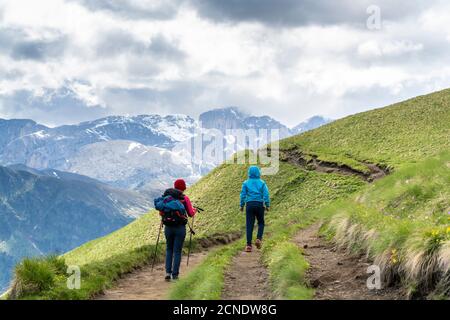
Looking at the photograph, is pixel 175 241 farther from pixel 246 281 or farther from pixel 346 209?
pixel 346 209

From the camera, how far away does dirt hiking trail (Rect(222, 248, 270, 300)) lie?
12828 mm

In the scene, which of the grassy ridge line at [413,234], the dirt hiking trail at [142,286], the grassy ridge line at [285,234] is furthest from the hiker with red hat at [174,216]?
the grassy ridge line at [413,234]

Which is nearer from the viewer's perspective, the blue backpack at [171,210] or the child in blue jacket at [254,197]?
the blue backpack at [171,210]

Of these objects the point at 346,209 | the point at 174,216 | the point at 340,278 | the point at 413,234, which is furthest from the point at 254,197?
the point at 413,234

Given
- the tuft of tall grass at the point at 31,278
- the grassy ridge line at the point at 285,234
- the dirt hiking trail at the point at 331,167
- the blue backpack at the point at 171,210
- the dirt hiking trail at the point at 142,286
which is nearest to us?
the grassy ridge line at the point at 285,234

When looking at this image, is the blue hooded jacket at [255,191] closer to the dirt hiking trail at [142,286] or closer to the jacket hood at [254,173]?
the jacket hood at [254,173]

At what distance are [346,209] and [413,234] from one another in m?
11.1

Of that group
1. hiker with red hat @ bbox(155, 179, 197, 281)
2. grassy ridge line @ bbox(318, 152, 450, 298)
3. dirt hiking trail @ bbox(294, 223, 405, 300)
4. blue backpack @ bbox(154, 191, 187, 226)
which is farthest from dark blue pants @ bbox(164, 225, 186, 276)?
grassy ridge line @ bbox(318, 152, 450, 298)

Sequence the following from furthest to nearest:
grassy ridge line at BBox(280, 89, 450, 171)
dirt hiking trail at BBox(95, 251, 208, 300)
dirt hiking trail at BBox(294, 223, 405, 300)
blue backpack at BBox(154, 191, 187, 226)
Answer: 1. grassy ridge line at BBox(280, 89, 450, 171)
2. blue backpack at BBox(154, 191, 187, 226)
3. dirt hiking trail at BBox(95, 251, 208, 300)
4. dirt hiking trail at BBox(294, 223, 405, 300)

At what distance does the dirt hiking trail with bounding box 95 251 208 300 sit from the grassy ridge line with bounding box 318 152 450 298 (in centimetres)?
610

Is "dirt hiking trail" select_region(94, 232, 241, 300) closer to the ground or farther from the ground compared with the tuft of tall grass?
closer to the ground

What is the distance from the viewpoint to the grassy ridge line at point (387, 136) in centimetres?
6147

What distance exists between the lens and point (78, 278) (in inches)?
599

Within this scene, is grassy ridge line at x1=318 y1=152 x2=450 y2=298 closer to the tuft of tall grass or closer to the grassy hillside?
the grassy hillside
